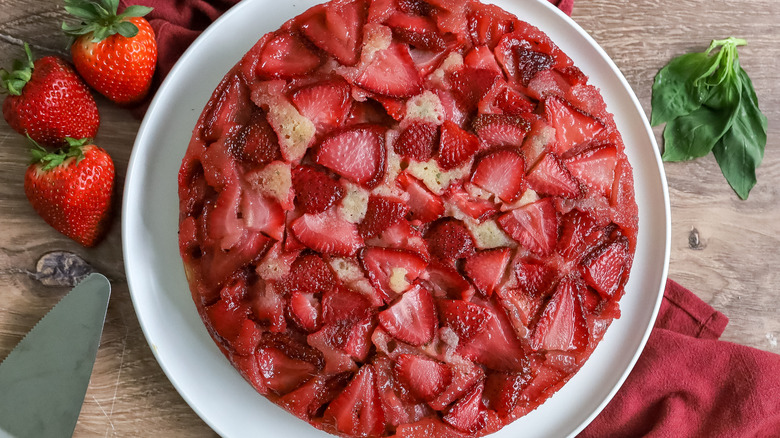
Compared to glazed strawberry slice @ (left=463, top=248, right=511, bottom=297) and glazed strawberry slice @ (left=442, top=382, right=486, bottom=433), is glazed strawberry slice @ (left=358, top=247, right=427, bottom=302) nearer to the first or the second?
glazed strawberry slice @ (left=463, top=248, right=511, bottom=297)

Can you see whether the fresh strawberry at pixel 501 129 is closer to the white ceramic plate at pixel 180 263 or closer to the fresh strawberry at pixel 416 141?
the fresh strawberry at pixel 416 141

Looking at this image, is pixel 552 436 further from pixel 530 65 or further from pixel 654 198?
pixel 530 65

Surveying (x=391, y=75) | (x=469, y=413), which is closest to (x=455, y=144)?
(x=391, y=75)

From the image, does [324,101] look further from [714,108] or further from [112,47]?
[714,108]

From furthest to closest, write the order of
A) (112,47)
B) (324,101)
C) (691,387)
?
(691,387) < (112,47) < (324,101)

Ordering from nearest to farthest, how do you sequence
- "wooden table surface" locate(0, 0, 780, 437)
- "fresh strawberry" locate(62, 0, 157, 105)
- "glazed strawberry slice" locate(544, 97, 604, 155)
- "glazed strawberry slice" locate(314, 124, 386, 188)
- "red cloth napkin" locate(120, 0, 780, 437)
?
"glazed strawberry slice" locate(314, 124, 386, 188) → "glazed strawberry slice" locate(544, 97, 604, 155) → "fresh strawberry" locate(62, 0, 157, 105) → "wooden table surface" locate(0, 0, 780, 437) → "red cloth napkin" locate(120, 0, 780, 437)

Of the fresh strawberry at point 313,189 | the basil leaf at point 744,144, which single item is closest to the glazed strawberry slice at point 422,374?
the fresh strawberry at point 313,189

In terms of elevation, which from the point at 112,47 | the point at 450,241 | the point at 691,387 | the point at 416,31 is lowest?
the point at 691,387

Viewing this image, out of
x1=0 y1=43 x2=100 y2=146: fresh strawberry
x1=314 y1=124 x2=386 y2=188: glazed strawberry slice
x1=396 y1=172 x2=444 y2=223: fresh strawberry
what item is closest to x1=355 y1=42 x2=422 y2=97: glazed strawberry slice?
x1=314 y1=124 x2=386 y2=188: glazed strawberry slice
